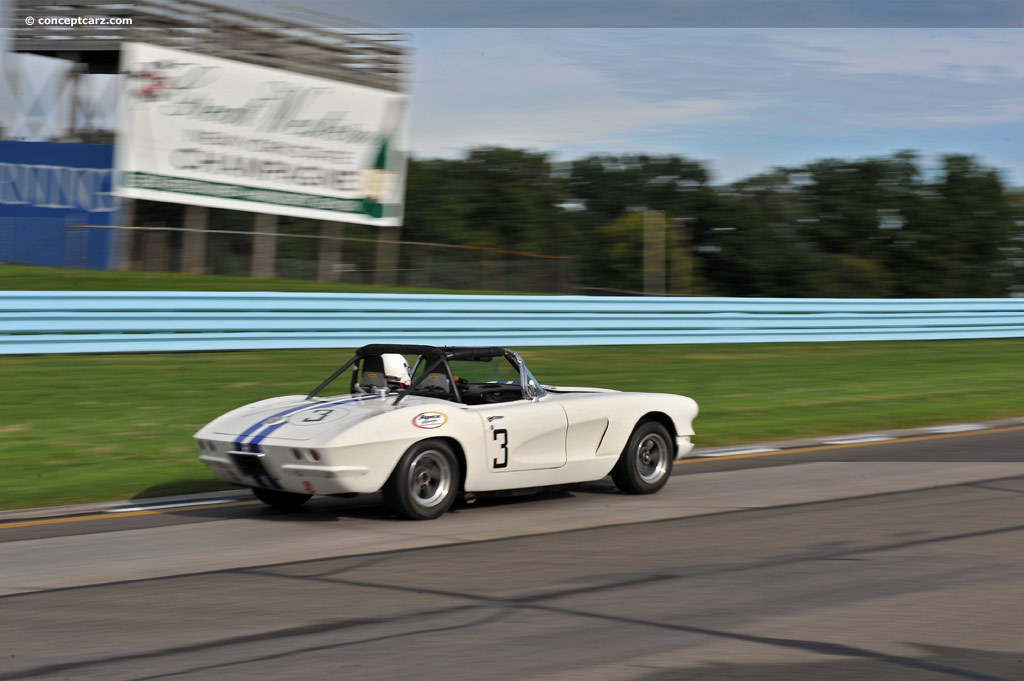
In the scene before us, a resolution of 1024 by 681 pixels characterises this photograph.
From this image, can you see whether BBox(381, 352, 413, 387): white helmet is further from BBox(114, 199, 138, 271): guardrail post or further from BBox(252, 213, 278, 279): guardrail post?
BBox(252, 213, 278, 279): guardrail post

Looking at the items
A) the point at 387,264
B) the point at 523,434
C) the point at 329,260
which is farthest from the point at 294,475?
the point at 387,264

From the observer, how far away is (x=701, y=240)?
237 ft

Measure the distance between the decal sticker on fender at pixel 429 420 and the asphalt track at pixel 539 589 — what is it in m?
0.65

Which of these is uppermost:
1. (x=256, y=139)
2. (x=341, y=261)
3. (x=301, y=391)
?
(x=256, y=139)

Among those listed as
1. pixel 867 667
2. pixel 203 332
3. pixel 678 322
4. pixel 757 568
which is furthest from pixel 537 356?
pixel 867 667

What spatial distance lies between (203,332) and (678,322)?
30.8ft

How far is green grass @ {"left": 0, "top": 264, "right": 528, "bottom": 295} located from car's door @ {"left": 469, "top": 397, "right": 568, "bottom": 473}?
597 inches

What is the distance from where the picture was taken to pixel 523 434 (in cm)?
814

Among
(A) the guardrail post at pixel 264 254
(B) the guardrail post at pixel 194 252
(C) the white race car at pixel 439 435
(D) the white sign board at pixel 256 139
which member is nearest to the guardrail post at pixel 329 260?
(A) the guardrail post at pixel 264 254

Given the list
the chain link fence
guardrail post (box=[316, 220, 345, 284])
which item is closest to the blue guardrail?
the chain link fence

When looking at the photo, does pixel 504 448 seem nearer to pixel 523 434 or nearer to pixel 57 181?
pixel 523 434

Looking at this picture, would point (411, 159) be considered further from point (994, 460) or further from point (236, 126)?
point (994, 460)

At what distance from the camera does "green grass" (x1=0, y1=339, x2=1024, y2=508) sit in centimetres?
990

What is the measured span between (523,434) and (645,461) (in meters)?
1.36
